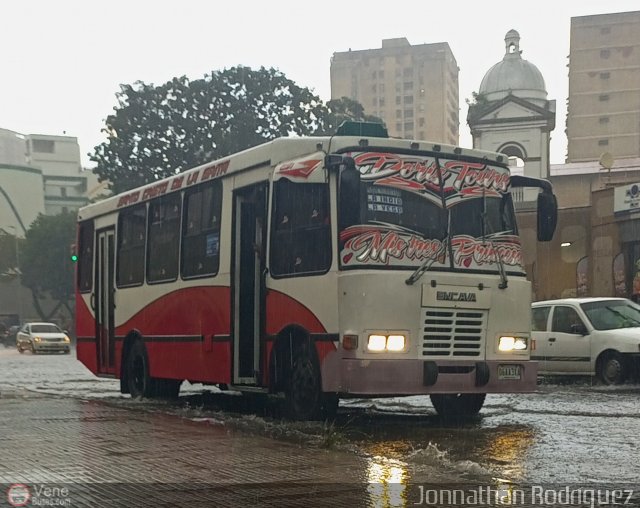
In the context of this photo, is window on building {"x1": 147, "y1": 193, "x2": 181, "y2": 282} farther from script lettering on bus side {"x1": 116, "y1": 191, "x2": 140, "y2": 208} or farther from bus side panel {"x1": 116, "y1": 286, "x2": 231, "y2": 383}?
script lettering on bus side {"x1": 116, "y1": 191, "x2": 140, "y2": 208}

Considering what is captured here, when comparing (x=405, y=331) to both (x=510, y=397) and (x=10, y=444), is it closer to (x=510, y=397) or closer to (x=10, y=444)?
(x=10, y=444)

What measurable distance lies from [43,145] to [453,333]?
126601 mm

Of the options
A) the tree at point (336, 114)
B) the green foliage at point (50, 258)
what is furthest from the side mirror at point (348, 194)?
the green foliage at point (50, 258)

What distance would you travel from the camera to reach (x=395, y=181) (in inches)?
421

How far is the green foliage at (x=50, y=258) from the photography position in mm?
77188

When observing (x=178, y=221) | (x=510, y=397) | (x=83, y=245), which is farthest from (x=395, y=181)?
(x=83, y=245)

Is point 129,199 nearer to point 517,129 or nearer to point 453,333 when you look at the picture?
point 453,333

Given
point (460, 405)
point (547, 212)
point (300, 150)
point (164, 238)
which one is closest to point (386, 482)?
point (300, 150)

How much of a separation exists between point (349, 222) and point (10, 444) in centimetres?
390

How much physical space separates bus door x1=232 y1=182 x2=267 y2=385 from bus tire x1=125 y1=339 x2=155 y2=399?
301cm

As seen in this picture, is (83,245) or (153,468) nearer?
(153,468)

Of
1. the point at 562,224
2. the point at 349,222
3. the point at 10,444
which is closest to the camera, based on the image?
the point at 10,444

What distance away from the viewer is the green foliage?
7719 cm

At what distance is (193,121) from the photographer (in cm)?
5656
